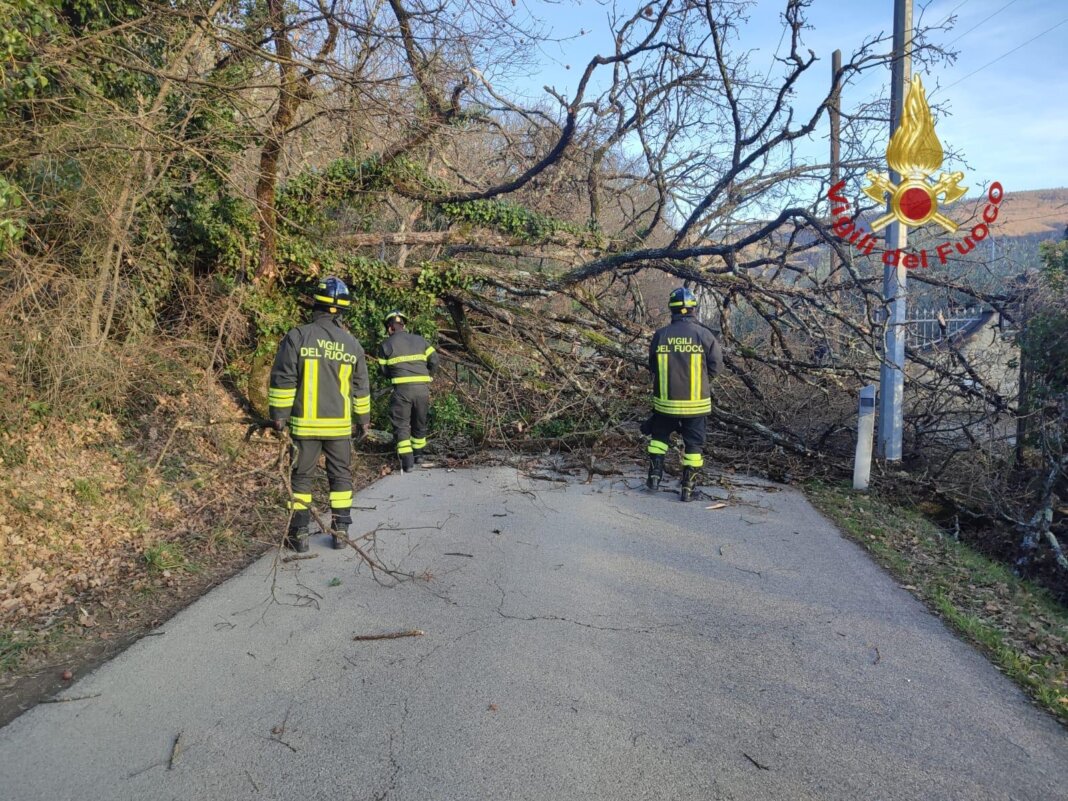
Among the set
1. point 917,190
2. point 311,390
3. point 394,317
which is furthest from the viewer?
point 394,317

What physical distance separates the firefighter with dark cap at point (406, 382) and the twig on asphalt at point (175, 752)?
20.6 feet

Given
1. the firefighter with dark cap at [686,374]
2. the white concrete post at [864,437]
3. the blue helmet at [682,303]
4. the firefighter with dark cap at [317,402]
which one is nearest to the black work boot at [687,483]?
the firefighter with dark cap at [686,374]

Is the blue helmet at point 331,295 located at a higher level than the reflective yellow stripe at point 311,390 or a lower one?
higher

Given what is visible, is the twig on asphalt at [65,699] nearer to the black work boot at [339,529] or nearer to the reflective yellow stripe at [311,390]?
the black work boot at [339,529]

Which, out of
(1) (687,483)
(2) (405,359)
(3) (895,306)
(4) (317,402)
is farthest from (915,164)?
(4) (317,402)

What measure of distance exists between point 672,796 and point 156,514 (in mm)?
5904

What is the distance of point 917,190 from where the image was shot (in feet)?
29.1

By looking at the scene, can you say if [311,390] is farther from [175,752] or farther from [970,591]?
[970,591]

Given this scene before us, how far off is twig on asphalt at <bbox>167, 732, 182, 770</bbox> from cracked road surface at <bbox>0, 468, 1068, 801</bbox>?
12mm

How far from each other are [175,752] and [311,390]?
130 inches

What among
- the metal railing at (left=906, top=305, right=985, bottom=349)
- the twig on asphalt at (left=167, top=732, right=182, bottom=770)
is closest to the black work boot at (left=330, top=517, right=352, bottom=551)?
the twig on asphalt at (left=167, top=732, right=182, bottom=770)

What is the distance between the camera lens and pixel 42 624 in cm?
489

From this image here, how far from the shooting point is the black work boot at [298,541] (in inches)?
240

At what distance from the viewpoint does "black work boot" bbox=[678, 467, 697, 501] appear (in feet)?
25.9
